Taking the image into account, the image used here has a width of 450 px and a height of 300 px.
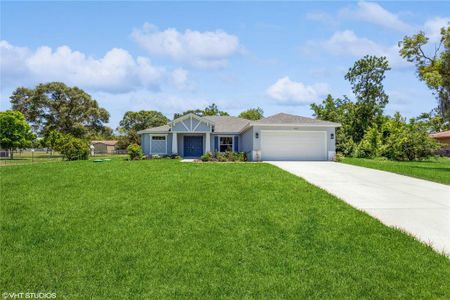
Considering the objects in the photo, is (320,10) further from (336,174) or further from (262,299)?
(262,299)

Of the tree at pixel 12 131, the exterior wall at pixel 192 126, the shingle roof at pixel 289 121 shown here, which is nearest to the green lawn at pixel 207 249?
the shingle roof at pixel 289 121

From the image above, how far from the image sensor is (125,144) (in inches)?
2603

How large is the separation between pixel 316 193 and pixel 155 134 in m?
21.9

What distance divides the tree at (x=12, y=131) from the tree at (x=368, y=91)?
41.9 m

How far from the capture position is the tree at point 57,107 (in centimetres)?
5828

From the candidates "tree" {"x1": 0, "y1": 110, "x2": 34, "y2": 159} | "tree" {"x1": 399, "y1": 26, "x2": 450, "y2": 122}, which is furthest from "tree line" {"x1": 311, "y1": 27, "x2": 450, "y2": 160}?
"tree" {"x1": 0, "y1": 110, "x2": 34, "y2": 159}

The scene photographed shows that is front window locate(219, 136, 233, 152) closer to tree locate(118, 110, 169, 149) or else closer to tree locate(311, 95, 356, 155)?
tree locate(311, 95, 356, 155)

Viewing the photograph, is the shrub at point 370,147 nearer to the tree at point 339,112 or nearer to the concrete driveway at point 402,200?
the tree at point 339,112

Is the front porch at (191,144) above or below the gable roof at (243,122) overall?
below

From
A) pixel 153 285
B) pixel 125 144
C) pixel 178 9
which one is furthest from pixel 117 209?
pixel 125 144

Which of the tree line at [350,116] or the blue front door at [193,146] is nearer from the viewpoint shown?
Result: the tree line at [350,116]

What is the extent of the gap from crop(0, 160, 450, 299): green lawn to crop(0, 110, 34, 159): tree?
4158cm

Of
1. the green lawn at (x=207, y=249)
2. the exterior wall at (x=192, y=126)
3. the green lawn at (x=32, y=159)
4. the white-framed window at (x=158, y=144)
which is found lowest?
the green lawn at (x=207, y=249)

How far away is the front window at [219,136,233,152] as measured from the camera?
30.5 meters
